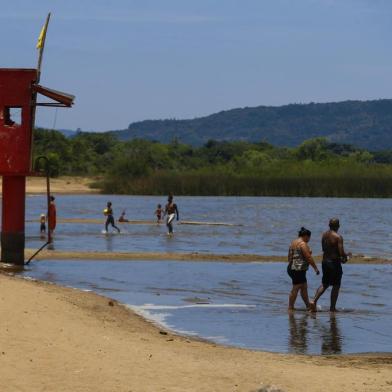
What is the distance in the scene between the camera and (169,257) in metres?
26.9

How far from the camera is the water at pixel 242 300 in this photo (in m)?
14.2

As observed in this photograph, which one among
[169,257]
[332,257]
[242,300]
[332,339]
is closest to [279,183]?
[169,257]

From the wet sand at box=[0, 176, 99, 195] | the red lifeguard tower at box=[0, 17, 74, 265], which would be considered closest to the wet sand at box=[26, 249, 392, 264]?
the red lifeguard tower at box=[0, 17, 74, 265]

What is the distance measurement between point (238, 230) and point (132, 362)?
32.4 meters

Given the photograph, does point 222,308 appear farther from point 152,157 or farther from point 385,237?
point 152,157

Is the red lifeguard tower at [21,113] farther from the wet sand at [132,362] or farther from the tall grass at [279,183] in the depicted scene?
the tall grass at [279,183]

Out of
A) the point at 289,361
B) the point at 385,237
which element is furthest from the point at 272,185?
the point at 289,361

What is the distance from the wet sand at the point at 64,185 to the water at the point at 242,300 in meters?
68.0

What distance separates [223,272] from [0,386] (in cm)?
1465

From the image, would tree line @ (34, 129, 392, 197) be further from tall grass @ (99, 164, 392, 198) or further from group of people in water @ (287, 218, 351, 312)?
group of people in water @ (287, 218, 351, 312)

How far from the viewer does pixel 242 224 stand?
4766 centimetres

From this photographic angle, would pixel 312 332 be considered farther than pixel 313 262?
No

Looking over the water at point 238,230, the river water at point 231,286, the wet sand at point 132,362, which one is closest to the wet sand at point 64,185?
the water at point 238,230

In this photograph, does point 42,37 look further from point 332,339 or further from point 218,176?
point 218,176
